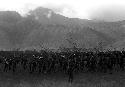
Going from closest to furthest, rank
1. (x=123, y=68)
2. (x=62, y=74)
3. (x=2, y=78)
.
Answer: (x=2, y=78)
(x=62, y=74)
(x=123, y=68)

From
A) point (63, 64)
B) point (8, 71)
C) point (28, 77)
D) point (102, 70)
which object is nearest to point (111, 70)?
point (102, 70)

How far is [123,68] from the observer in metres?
36.2

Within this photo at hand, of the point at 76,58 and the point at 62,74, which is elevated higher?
the point at 76,58

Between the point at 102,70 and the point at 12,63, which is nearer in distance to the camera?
the point at 102,70

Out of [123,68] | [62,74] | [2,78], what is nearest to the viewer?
[2,78]

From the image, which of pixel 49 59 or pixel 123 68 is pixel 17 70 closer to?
pixel 49 59

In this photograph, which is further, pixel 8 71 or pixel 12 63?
pixel 12 63

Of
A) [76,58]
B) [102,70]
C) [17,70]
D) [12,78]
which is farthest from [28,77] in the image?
[102,70]

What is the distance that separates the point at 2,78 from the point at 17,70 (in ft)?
16.5

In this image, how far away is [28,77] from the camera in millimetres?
32500

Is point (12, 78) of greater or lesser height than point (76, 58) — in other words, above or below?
below

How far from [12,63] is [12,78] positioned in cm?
673

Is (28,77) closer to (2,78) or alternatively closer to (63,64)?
(2,78)

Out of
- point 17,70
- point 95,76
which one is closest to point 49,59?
point 17,70
